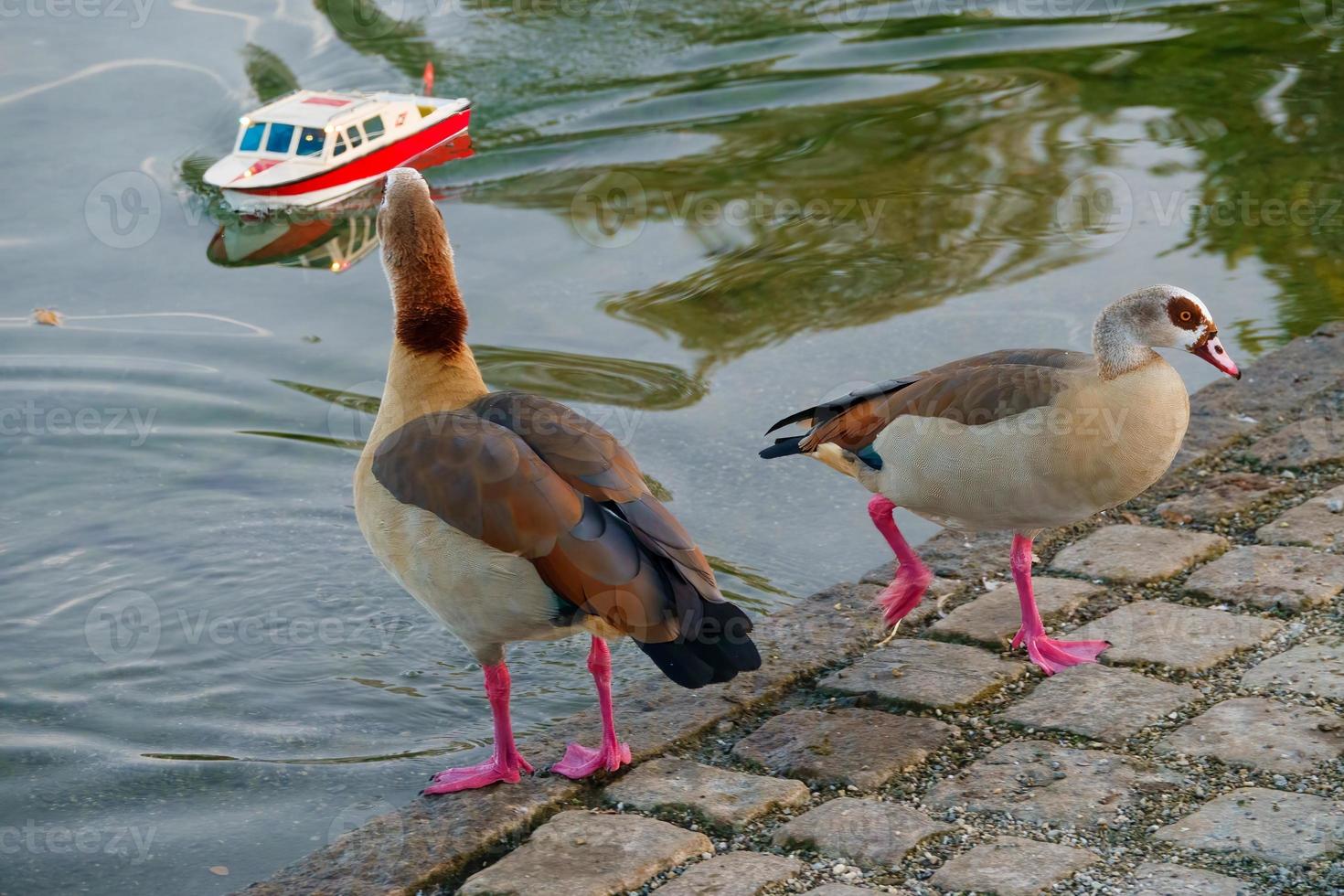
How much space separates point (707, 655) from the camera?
384 centimetres

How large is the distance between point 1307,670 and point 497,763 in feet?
7.99

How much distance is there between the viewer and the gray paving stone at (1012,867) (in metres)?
3.51

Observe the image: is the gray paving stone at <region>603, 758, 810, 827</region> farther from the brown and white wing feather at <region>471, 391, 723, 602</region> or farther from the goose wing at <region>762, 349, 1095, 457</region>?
the goose wing at <region>762, 349, 1095, 457</region>

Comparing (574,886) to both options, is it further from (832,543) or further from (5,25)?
(5,25)

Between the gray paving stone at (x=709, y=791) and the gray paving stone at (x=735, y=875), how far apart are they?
197 millimetres

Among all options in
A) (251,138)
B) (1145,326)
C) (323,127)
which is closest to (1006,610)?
(1145,326)

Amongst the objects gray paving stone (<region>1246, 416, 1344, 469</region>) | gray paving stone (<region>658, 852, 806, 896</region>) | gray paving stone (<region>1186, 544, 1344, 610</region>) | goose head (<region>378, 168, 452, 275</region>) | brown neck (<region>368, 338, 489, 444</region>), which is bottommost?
gray paving stone (<region>658, 852, 806, 896</region>)

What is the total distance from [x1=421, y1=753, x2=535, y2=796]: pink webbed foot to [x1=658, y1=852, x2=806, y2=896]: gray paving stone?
72cm

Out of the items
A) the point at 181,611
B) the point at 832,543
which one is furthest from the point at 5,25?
the point at 832,543

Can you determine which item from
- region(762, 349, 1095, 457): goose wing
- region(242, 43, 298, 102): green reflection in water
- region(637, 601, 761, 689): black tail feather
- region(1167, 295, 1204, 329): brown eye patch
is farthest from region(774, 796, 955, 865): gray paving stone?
region(242, 43, 298, 102): green reflection in water

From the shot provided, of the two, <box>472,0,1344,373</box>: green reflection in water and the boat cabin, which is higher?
the boat cabin

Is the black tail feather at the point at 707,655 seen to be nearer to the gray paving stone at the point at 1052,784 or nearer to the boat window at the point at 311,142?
the gray paving stone at the point at 1052,784

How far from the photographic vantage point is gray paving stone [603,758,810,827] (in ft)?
13.0

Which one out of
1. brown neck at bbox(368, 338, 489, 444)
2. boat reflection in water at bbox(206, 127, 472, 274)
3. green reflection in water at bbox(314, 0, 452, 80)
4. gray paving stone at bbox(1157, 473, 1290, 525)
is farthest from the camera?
green reflection in water at bbox(314, 0, 452, 80)
